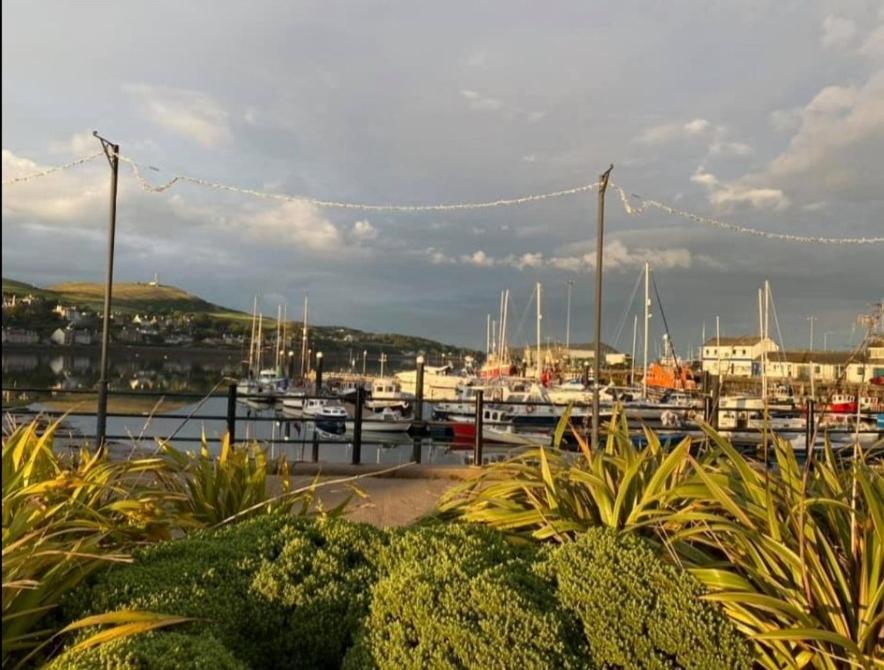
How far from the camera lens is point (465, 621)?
2352mm

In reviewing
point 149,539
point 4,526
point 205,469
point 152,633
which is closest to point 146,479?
point 205,469

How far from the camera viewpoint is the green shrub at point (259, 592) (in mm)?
2498

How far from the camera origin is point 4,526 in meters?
2.70

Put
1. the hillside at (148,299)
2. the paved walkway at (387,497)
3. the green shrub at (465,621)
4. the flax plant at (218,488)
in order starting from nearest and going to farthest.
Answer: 1. the green shrub at (465,621)
2. the flax plant at (218,488)
3. the paved walkway at (387,497)
4. the hillside at (148,299)

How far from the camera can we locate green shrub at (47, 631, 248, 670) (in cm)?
193

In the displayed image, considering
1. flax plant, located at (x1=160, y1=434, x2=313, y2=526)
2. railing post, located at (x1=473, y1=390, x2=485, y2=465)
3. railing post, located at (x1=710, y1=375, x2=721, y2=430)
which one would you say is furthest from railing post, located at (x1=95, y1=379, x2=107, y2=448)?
railing post, located at (x1=710, y1=375, x2=721, y2=430)

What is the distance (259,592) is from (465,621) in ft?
2.81

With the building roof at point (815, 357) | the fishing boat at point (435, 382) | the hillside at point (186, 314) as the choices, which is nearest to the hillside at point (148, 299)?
the hillside at point (186, 314)

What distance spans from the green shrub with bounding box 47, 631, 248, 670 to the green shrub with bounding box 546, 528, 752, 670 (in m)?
1.19

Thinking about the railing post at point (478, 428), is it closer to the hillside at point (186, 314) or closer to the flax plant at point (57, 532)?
the flax plant at point (57, 532)

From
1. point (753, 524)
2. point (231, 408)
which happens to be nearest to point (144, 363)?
point (231, 408)

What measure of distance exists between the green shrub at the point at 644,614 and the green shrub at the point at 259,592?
0.87m

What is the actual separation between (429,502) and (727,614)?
418cm

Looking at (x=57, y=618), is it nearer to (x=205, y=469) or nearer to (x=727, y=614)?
(x=205, y=469)
